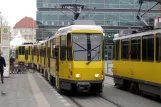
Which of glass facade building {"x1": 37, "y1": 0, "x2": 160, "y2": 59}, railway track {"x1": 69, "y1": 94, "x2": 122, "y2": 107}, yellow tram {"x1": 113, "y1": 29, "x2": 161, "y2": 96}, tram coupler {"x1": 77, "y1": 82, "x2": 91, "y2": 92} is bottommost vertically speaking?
railway track {"x1": 69, "y1": 94, "x2": 122, "y2": 107}

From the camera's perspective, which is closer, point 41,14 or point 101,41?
point 101,41

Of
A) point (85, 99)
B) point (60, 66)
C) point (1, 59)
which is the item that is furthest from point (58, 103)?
point (1, 59)

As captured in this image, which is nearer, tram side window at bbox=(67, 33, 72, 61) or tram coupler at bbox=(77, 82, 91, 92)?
tram coupler at bbox=(77, 82, 91, 92)

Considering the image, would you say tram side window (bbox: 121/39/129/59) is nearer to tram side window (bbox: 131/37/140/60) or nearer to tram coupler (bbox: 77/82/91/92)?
tram side window (bbox: 131/37/140/60)

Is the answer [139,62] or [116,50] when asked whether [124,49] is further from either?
[139,62]

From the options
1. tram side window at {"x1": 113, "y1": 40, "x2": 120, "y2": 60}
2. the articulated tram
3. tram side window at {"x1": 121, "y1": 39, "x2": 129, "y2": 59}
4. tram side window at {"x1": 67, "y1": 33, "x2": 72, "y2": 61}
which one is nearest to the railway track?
the articulated tram

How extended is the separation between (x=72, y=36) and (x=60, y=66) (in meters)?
1.76

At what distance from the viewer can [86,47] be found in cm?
1773

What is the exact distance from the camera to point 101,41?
59.3 ft

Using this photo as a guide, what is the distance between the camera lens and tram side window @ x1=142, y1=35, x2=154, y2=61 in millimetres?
16016

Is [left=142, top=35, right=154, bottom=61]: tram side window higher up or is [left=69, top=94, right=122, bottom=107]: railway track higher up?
[left=142, top=35, right=154, bottom=61]: tram side window

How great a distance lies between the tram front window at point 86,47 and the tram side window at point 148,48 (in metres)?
2.09

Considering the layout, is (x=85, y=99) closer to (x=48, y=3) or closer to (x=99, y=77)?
(x=99, y=77)

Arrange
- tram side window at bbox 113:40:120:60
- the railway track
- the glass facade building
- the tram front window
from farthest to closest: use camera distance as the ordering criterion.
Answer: the glass facade building → tram side window at bbox 113:40:120:60 → the tram front window → the railway track
